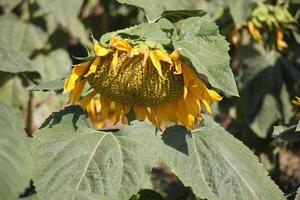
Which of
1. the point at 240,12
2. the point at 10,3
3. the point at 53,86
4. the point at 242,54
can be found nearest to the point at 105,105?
the point at 53,86

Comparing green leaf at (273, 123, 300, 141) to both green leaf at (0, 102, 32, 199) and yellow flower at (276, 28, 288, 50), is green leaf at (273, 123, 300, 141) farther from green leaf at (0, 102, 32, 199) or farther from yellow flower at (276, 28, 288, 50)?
yellow flower at (276, 28, 288, 50)

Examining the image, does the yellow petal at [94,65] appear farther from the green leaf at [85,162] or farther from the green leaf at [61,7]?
the green leaf at [61,7]

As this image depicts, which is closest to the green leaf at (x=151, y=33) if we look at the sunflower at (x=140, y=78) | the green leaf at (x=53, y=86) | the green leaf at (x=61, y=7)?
A: the sunflower at (x=140, y=78)

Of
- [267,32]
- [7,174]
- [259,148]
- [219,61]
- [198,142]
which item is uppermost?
[7,174]

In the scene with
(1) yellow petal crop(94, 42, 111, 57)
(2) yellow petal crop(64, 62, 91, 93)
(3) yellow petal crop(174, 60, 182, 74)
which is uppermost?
(1) yellow petal crop(94, 42, 111, 57)

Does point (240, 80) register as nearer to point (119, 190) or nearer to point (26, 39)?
point (26, 39)

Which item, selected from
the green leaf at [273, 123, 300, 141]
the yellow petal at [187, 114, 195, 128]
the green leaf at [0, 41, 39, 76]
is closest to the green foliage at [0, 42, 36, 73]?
the green leaf at [0, 41, 39, 76]

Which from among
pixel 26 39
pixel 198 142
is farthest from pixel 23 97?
pixel 198 142

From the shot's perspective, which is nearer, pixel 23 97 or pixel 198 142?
pixel 198 142
